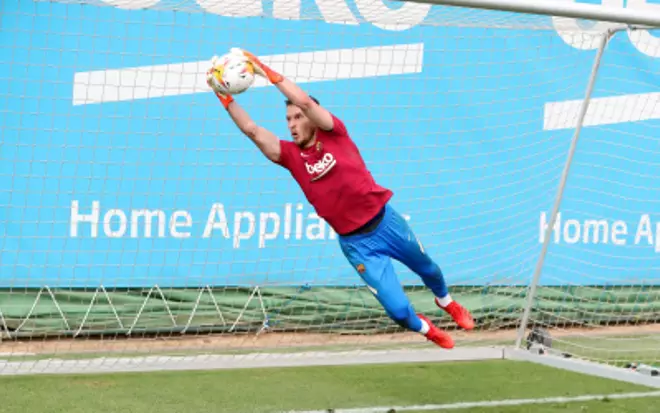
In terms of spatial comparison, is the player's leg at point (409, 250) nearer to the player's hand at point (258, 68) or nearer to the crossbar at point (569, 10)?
the player's hand at point (258, 68)

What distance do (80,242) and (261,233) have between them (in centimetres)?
159

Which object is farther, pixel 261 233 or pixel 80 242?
pixel 261 233

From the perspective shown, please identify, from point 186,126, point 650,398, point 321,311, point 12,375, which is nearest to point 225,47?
point 186,126

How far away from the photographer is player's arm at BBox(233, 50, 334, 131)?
20.2ft

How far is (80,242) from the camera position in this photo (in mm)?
8898

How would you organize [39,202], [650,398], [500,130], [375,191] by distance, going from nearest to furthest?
1. [375,191]
2. [650,398]
3. [39,202]
4. [500,130]

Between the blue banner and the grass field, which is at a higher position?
the blue banner

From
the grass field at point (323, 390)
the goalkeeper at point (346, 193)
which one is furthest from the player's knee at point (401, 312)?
the grass field at point (323, 390)

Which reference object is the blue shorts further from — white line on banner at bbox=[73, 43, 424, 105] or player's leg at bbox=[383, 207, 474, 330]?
white line on banner at bbox=[73, 43, 424, 105]

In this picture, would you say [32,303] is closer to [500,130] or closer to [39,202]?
[39,202]

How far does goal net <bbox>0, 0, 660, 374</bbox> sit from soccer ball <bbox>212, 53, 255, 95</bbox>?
5.99 feet

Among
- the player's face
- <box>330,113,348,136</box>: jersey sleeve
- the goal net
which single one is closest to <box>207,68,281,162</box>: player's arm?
the player's face

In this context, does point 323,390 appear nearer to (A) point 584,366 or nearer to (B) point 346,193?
(B) point 346,193

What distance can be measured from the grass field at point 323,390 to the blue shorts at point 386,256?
2.79ft
